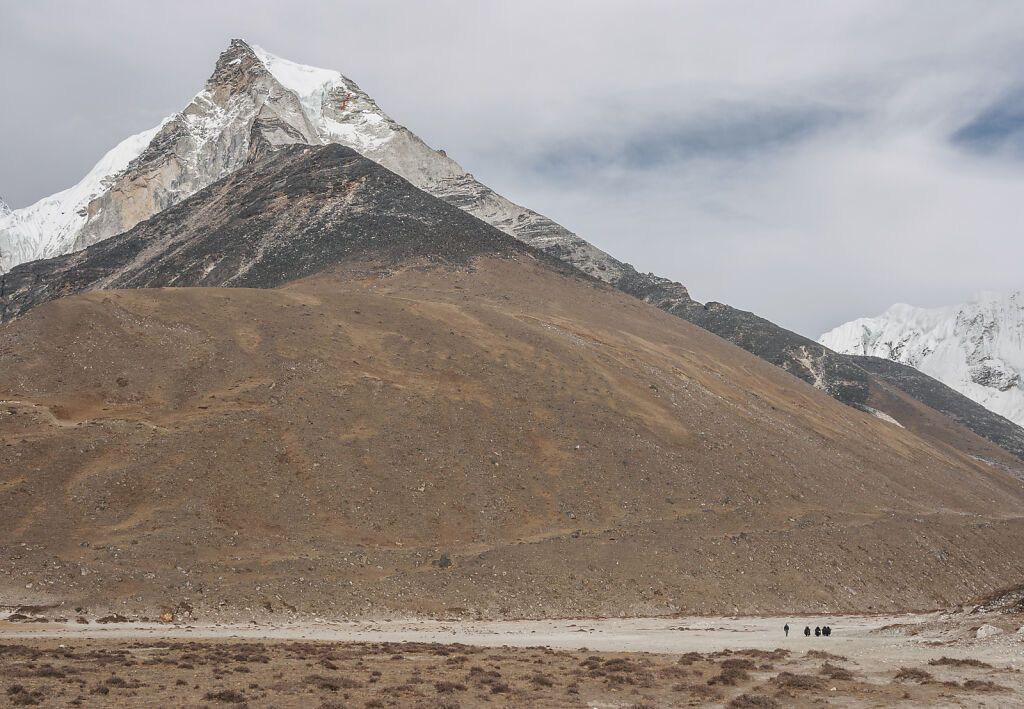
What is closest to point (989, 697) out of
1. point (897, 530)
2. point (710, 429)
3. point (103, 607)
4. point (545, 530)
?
point (545, 530)

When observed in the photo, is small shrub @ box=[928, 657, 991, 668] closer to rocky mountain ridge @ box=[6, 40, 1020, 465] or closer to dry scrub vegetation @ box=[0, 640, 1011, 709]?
dry scrub vegetation @ box=[0, 640, 1011, 709]

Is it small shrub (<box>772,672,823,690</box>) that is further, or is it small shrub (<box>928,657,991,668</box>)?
small shrub (<box>928,657,991,668</box>)

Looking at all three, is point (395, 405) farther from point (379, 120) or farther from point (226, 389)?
point (379, 120)

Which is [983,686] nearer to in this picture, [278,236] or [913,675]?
[913,675]

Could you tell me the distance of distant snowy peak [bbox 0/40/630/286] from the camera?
427ft

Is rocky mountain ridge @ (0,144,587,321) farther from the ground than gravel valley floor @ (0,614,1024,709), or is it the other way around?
rocky mountain ridge @ (0,144,587,321)

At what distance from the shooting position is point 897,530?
4441cm

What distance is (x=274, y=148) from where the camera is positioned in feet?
384

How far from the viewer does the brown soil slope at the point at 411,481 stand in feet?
104

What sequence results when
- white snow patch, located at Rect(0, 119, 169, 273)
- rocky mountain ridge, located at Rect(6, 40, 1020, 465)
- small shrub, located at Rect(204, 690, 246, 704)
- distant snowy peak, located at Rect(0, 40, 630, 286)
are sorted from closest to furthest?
small shrub, located at Rect(204, 690, 246, 704)
rocky mountain ridge, located at Rect(6, 40, 1020, 465)
distant snowy peak, located at Rect(0, 40, 630, 286)
white snow patch, located at Rect(0, 119, 169, 273)

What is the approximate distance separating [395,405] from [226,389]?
934 cm

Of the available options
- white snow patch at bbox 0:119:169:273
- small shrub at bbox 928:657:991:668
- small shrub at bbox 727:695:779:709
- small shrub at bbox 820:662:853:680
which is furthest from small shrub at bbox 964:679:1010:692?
white snow patch at bbox 0:119:169:273

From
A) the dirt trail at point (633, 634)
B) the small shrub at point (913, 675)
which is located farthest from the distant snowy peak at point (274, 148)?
the small shrub at point (913, 675)

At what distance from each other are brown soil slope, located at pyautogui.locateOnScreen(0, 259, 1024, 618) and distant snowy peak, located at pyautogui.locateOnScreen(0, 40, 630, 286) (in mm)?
75045
